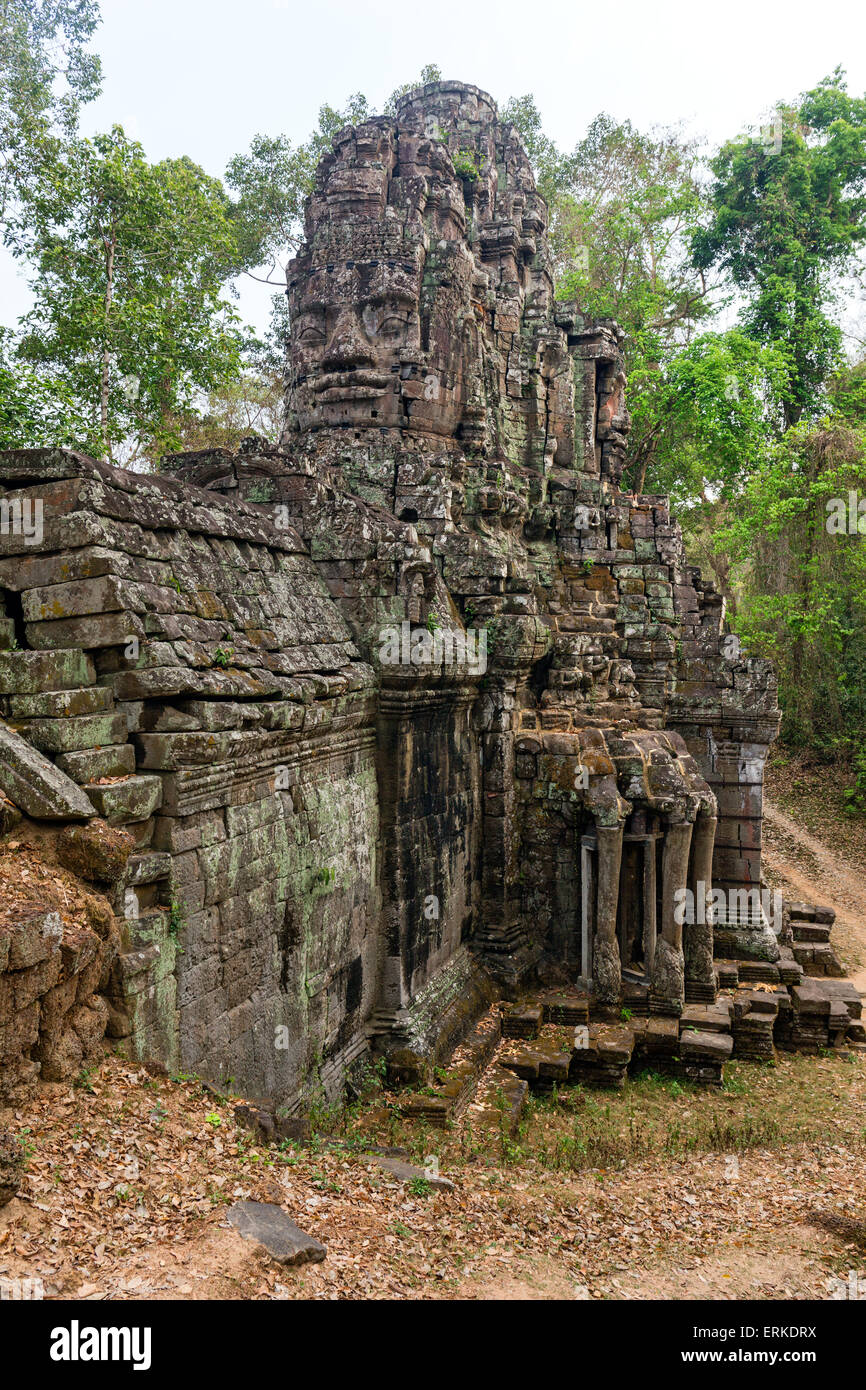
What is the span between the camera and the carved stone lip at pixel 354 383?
1285cm

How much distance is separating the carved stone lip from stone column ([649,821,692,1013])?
281 inches

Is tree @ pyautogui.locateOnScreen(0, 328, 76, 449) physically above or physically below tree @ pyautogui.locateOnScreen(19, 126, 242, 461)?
below

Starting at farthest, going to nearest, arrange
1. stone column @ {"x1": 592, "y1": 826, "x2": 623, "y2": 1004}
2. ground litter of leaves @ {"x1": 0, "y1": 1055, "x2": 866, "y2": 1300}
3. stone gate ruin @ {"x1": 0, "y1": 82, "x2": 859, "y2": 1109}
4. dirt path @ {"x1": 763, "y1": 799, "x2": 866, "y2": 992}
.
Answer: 1. dirt path @ {"x1": 763, "y1": 799, "x2": 866, "y2": 992}
2. stone column @ {"x1": 592, "y1": 826, "x2": 623, "y2": 1004}
3. stone gate ruin @ {"x1": 0, "y1": 82, "x2": 859, "y2": 1109}
4. ground litter of leaves @ {"x1": 0, "y1": 1055, "x2": 866, "y2": 1300}

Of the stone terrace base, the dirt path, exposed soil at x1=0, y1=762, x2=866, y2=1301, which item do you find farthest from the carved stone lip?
the dirt path

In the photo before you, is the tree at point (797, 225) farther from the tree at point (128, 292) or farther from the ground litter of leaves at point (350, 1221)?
the ground litter of leaves at point (350, 1221)

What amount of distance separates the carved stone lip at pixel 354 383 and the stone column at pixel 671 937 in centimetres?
713

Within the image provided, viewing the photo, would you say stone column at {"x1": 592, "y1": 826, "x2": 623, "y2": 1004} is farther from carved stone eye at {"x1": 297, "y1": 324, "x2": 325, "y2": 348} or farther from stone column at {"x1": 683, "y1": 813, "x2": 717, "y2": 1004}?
carved stone eye at {"x1": 297, "y1": 324, "x2": 325, "y2": 348}

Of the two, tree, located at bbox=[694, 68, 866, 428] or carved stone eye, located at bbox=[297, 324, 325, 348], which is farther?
tree, located at bbox=[694, 68, 866, 428]

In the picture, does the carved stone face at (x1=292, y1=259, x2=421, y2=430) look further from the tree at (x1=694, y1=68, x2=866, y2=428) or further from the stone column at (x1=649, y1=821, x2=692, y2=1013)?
the tree at (x1=694, y1=68, x2=866, y2=428)

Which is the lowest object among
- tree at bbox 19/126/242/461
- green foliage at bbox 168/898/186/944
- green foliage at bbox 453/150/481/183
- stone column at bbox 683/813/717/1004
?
stone column at bbox 683/813/717/1004

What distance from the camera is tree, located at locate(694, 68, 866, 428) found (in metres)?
26.6

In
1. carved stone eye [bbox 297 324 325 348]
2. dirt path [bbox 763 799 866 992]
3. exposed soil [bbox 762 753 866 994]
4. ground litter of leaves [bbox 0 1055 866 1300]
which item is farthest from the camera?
exposed soil [bbox 762 753 866 994]

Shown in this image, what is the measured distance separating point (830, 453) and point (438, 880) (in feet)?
63.8

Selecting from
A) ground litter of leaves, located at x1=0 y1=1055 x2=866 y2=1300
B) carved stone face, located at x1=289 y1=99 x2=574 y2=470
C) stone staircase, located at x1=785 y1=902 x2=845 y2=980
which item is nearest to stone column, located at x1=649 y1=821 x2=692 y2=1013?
stone staircase, located at x1=785 y1=902 x2=845 y2=980
